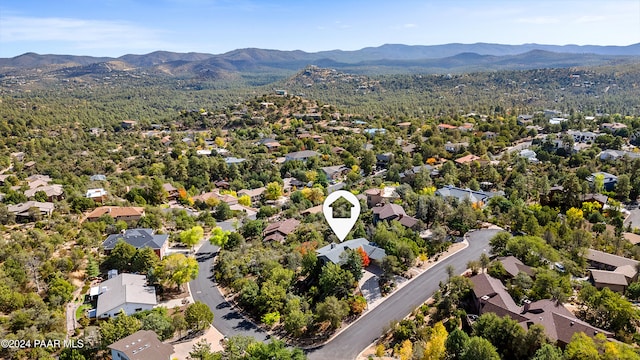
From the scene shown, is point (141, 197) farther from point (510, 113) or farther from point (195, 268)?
point (510, 113)

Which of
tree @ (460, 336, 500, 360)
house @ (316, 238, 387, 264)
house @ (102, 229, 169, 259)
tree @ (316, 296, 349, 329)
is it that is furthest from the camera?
house @ (102, 229, 169, 259)

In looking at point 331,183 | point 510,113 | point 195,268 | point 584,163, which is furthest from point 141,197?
point 510,113

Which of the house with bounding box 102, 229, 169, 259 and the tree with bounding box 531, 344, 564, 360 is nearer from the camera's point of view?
the tree with bounding box 531, 344, 564, 360

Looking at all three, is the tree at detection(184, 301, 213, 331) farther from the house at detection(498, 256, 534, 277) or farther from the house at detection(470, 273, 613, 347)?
the house at detection(498, 256, 534, 277)

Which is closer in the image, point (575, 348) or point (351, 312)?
point (575, 348)

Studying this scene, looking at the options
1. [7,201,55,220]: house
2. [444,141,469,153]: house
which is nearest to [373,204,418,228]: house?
[444,141,469,153]: house

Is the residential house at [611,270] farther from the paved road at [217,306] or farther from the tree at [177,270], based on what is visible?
the tree at [177,270]
